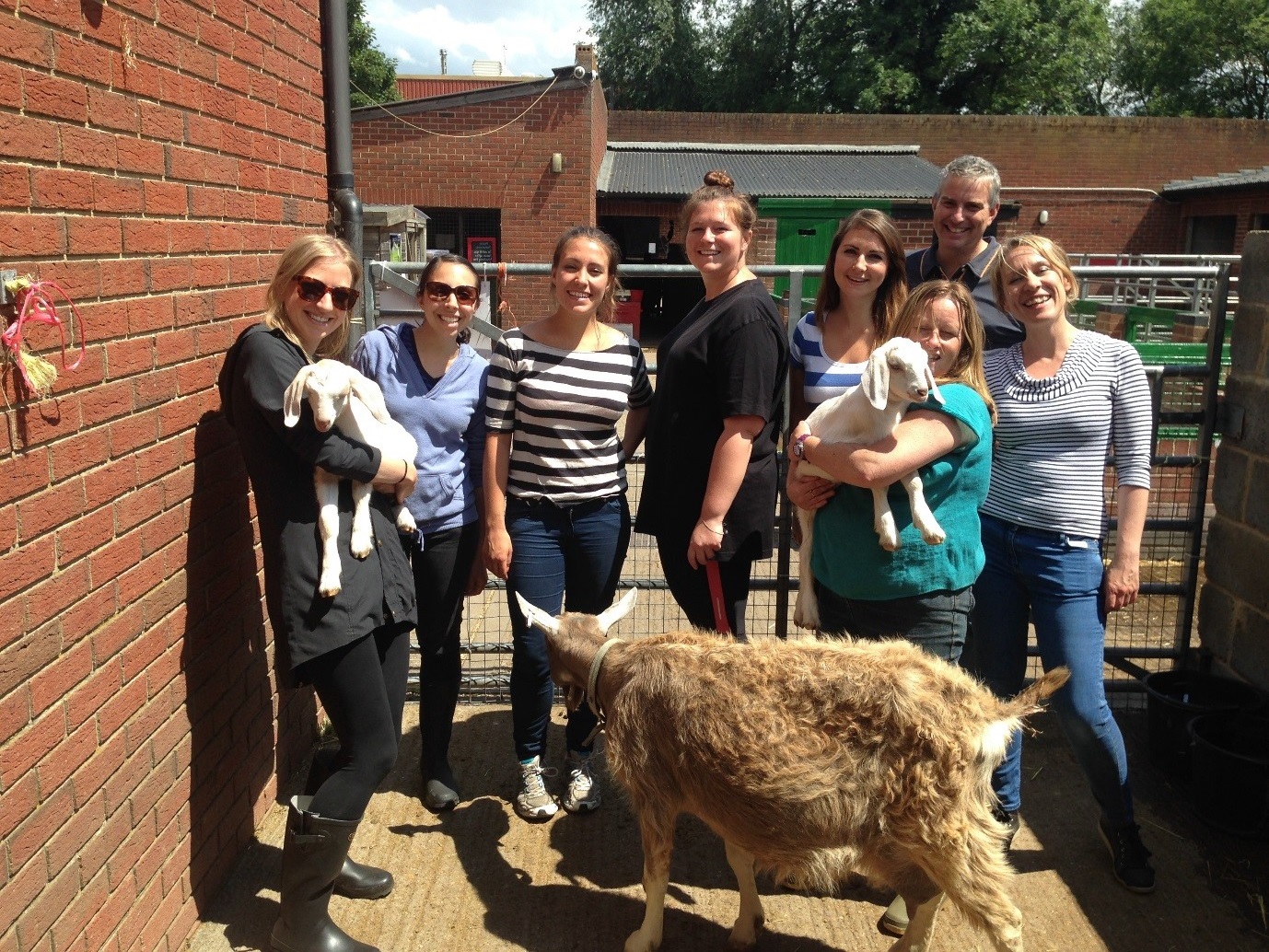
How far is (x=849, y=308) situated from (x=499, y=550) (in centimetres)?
154

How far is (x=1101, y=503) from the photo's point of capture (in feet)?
11.3

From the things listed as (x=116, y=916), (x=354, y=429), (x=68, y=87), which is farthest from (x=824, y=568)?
(x=68, y=87)

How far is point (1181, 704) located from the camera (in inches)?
171

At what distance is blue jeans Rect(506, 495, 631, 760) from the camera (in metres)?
3.73

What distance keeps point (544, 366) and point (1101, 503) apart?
2.01m

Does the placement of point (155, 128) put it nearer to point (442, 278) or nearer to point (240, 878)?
point (442, 278)

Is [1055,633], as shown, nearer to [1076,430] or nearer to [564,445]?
[1076,430]

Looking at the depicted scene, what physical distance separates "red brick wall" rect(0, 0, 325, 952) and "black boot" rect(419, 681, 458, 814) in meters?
0.62

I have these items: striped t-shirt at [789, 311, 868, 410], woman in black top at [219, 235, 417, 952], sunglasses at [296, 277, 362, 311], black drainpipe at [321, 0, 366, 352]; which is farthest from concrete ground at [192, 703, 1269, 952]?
black drainpipe at [321, 0, 366, 352]

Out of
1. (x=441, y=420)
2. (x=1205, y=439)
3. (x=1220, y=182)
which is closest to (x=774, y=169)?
(x=1220, y=182)

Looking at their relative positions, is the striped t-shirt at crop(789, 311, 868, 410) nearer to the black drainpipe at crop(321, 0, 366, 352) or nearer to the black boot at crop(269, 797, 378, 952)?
the black drainpipe at crop(321, 0, 366, 352)

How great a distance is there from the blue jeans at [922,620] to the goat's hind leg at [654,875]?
0.85m

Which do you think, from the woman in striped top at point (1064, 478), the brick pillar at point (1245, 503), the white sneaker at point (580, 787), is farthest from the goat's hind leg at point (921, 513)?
the brick pillar at point (1245, 503)

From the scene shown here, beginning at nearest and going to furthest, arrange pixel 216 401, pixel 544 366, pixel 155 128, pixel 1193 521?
pixel 155 128 < pixel 216 401 < pixel 544 366 < pixel 1193 521
